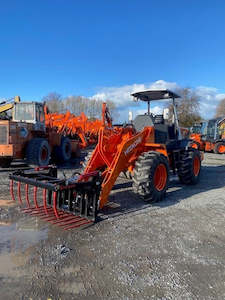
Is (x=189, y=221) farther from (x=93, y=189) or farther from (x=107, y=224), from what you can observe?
(x=93, y=189)

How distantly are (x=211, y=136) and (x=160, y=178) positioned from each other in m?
16.5

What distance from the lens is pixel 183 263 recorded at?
3145 millimetres

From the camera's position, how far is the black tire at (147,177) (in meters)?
5.09

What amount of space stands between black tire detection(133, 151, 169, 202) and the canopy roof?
2260mm

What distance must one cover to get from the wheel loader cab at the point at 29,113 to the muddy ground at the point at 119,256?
18.6 feet

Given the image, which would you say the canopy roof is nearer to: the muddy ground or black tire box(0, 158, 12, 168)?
the muddy ground

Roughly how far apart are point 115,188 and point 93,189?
2.52 meters

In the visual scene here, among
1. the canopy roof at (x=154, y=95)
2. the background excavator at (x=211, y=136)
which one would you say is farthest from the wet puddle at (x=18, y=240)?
the background excavator at (x=211, y=136)

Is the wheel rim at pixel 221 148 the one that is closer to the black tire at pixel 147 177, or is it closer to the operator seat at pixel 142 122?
the operator seat at pixel 142 122

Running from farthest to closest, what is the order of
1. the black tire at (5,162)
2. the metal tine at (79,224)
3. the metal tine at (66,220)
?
the black tire at (5,162) < the metal tine at (66,220) < the metal tine at (79,224)

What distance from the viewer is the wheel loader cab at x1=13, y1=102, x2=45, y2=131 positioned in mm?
10273

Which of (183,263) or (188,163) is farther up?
(188,163)

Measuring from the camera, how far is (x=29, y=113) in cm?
1032

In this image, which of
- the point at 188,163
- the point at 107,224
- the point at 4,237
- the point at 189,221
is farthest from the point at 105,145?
the point at 188,163
